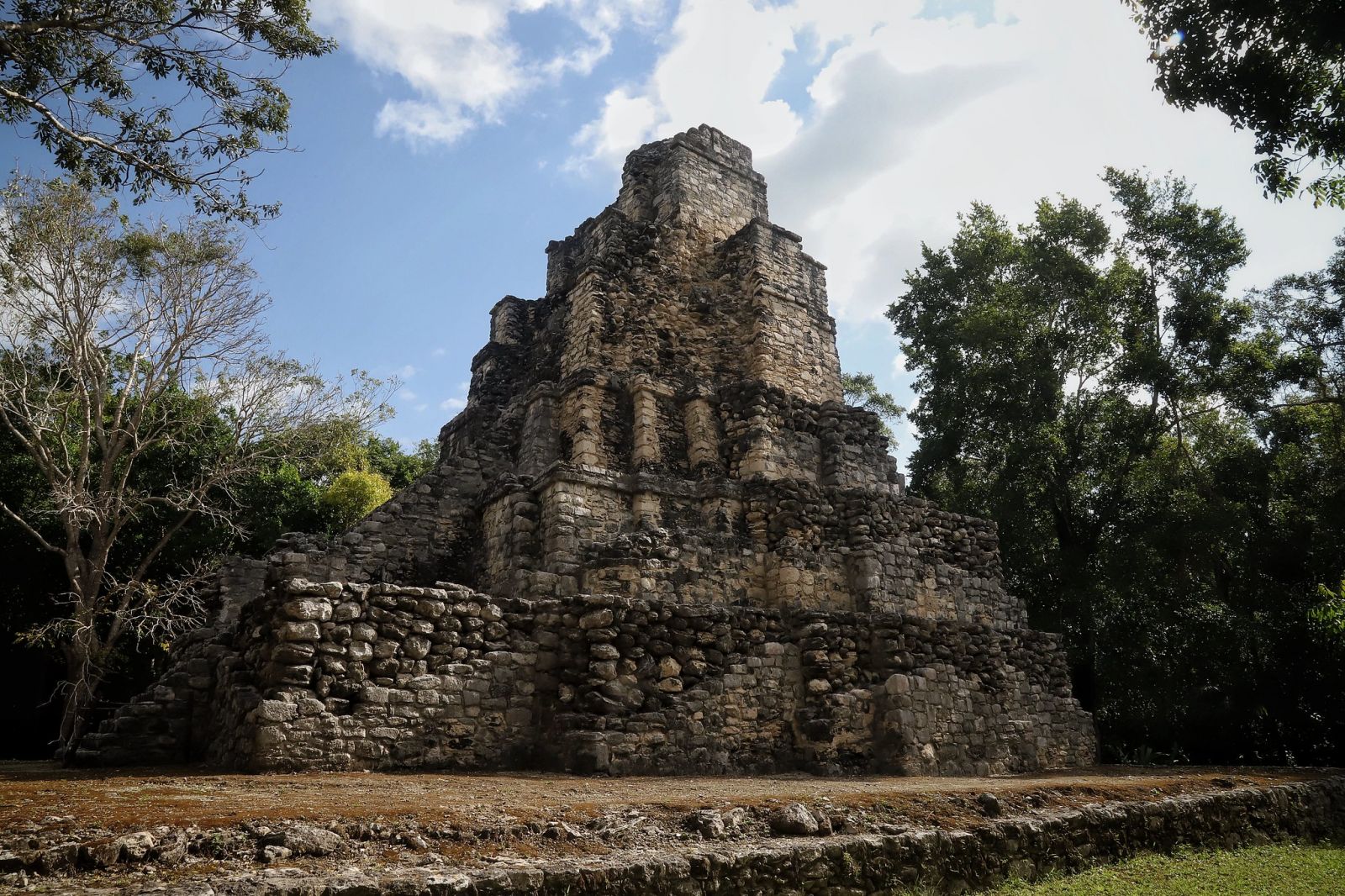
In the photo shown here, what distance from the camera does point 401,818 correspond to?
4137mm

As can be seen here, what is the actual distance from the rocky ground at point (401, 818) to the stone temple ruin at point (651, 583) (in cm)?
82

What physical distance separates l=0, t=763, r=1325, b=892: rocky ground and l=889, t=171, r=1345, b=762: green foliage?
38.2 ft

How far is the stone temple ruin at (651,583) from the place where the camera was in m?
7.38

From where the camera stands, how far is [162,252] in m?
14.4

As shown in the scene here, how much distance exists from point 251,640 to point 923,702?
7.24 m

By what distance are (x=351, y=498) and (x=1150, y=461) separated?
19901 millimetres

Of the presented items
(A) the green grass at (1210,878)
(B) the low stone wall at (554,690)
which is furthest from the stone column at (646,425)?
(A) the green grass at (1210,878)

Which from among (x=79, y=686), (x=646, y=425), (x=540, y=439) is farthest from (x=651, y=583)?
(x=79, y=686)

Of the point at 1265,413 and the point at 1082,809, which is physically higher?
the point at 1265,413

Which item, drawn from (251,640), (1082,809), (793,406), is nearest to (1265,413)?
(793,406)

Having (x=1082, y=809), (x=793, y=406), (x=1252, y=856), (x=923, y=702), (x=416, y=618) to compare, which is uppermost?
(x=793, y=406)

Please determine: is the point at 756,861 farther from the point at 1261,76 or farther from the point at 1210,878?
the point at 1261,76

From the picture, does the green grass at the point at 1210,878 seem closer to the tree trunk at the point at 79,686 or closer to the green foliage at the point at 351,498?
A: the tree trunk at the point at 79,686

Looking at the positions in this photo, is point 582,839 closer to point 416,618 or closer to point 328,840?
point 328,840
